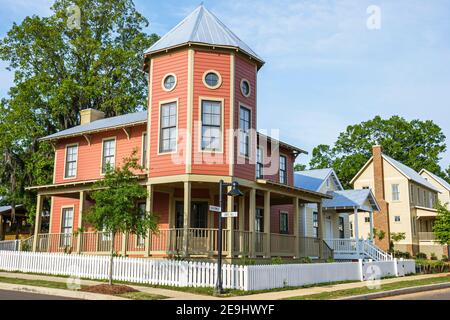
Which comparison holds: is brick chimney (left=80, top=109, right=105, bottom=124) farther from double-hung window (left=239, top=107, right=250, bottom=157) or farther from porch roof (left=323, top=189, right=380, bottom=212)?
porch roof (left=323, top=189, right=380, bottom=212)

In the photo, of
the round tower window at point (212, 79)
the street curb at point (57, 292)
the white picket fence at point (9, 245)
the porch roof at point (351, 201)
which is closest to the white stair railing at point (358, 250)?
the porch roof at point (351, 201)

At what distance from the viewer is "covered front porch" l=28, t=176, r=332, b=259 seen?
19.1 metres

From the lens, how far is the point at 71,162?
87.4ft

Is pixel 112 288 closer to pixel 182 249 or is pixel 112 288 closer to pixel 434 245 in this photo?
pixel 182 249

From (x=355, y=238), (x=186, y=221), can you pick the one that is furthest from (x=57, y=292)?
(x=355, y=238)

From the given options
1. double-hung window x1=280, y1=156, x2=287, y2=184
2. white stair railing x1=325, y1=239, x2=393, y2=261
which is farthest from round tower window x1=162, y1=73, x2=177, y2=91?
white stair railing x1=325, y1=239, x2=393, y2=261

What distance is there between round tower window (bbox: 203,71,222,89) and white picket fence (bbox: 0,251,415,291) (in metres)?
7.34

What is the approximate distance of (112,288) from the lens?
1553 centimetres

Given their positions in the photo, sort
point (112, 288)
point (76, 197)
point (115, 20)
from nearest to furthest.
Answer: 1. point (112, 288)
2. point (76, 197)
3. point (115, 20)

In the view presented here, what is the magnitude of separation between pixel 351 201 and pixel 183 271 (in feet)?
57.9

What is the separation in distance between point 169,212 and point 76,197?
6.26 m

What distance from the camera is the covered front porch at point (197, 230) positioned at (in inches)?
753
